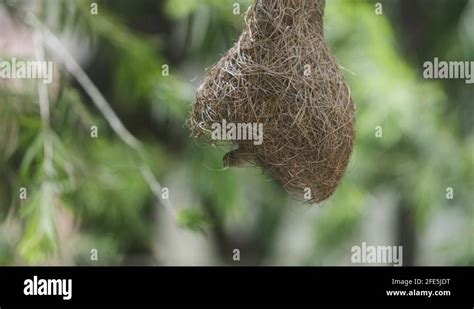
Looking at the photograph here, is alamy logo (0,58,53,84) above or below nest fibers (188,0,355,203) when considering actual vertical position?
above

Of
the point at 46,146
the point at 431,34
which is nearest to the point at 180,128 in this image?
the point at 46,146

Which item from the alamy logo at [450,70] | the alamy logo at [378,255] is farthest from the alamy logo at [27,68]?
the alamy logo at [450,70]

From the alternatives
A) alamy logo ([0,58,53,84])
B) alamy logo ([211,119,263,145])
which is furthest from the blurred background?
alamy logo ([211,119,263,145])

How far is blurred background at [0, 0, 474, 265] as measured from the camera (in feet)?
24.2

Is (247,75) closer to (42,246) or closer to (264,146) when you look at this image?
(264,146)

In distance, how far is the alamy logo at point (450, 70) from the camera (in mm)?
7340

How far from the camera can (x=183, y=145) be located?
26.1 feet

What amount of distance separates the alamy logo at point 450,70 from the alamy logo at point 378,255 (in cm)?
130

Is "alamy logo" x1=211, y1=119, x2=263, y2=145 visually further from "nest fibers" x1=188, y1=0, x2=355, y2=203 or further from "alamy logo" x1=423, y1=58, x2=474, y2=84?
"alamy logo" x1=423, y1=58, x2=474, y2=84

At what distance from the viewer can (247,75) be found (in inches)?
215

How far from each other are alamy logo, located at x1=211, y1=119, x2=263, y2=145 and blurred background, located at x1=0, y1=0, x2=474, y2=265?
1589 millimetres
